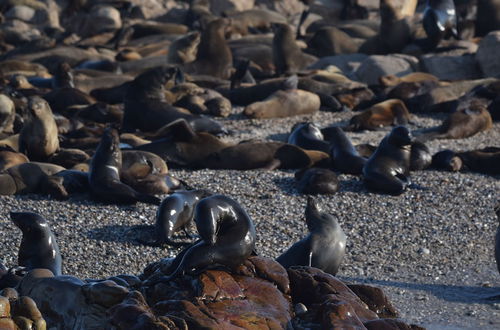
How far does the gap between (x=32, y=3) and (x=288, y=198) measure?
23695 millimetres

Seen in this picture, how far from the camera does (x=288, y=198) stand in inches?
403

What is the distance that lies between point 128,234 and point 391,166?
353 centimetres

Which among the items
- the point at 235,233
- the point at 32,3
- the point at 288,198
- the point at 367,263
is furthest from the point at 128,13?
the point at 235,233

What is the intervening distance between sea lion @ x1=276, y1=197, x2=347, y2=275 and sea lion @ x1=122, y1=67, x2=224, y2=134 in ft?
18.5

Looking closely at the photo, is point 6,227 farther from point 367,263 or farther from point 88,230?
point 367,263

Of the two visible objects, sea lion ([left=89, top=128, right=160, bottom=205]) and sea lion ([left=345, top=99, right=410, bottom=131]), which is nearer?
sea lion ([left=89, top=128, right=160, bottom=205])

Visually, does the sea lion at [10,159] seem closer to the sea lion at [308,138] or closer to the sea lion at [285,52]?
the sea lion at [308,138]

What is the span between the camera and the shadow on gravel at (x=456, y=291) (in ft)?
24.6

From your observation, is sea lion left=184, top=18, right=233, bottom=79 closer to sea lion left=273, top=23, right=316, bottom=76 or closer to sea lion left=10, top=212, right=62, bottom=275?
sea lion left=273, top=23, right=316, bottom=76

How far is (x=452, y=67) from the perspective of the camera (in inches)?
723

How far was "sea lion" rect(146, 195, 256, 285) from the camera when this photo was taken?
6.03 m

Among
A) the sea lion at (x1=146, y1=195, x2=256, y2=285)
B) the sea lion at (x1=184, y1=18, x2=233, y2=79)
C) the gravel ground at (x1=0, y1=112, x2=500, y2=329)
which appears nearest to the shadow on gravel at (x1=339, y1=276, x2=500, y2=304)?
the gravel ground at (x1=0, y1=112, x2=500, y2=329)

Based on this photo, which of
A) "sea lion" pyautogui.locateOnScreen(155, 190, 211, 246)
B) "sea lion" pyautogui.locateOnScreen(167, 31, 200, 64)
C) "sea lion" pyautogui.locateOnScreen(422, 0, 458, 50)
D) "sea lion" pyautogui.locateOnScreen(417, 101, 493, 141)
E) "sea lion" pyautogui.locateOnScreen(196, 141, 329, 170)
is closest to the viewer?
"sea lion" pyautogui.locateOnScreen(155, 190, 211, 246)

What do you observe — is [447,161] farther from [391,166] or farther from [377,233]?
[377,233]
